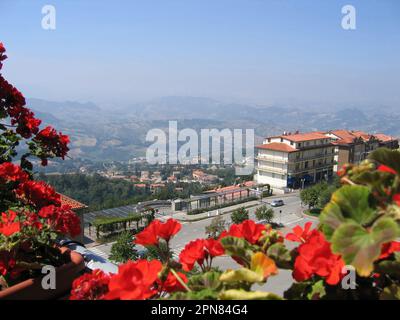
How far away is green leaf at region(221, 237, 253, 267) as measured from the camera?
1.13m

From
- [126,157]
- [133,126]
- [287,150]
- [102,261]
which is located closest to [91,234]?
[287,150]

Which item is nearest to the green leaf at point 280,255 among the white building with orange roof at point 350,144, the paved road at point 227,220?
the paved road at point 227,220

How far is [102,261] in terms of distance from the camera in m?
2.48

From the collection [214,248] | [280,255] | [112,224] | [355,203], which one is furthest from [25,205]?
[112,224]

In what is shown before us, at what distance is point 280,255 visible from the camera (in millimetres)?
1122

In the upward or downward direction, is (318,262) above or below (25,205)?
above

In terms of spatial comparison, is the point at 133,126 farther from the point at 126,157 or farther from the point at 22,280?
the point at 22,280

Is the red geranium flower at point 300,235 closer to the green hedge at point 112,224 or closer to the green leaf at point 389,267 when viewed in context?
the green leaf at point 389,267

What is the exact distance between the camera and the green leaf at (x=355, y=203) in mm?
960

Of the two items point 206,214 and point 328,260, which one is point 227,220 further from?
point 328,260

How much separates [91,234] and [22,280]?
1045 inches

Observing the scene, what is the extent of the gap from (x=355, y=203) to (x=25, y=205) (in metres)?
2.08

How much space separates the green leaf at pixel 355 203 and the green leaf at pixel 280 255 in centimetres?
23

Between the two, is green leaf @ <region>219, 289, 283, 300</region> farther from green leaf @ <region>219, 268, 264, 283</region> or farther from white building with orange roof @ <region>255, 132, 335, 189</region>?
white building with orange roof @ <region>255, 132, 335, 189</region>
